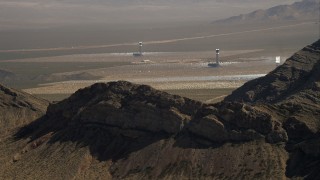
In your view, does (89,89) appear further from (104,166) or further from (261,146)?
(261,146)

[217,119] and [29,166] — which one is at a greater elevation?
[217,119]

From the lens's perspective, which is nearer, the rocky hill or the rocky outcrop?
the rocky hill

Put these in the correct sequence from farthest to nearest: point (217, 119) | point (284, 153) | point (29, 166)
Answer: point (29, 166)
point (217, 119)
point (284, 153)

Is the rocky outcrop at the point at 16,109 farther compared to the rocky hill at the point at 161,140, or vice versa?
the rocky outcrop at the point at 16,109

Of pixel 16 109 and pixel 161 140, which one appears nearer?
pixel 161 140

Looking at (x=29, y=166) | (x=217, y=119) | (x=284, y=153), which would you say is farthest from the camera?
(x=29, y=166)

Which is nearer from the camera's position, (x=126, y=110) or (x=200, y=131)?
(x=200, y=131)

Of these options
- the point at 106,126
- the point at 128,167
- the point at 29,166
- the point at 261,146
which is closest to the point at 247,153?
the point at 261,146
